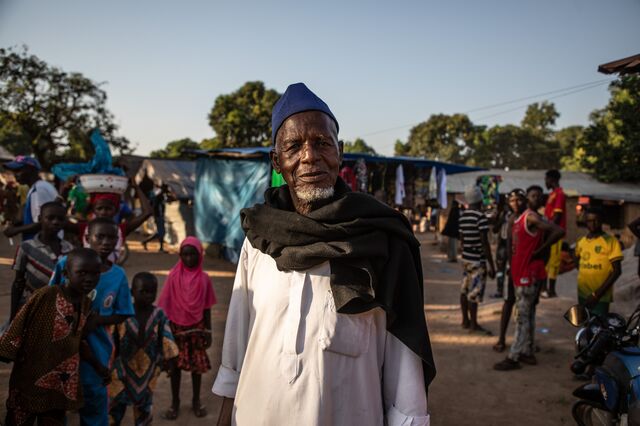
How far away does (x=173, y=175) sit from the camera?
1442 centimetres

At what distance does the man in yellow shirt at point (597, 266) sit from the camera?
15.7ft

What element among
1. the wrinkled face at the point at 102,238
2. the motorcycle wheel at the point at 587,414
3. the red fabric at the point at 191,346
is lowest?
the motorcycle wheel at the point at 587,414

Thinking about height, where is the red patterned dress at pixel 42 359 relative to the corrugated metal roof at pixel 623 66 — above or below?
below

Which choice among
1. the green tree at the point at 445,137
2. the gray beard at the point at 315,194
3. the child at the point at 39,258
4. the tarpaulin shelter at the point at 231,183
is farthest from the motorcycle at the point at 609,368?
the green tree at the point at 445,137

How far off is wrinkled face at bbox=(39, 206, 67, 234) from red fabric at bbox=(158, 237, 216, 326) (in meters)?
0.98

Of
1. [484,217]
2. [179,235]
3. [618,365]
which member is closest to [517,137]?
[179,235]

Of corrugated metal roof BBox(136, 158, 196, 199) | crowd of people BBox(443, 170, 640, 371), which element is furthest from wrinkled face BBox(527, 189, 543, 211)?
corrugated metal roof BBox(136, 158, 196, 199)

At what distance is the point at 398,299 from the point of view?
4.93 feet

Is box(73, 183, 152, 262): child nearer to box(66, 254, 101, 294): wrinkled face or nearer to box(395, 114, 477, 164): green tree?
box(66, 254, 101, 294): wrinkled face

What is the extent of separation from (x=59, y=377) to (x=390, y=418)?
1.92 m

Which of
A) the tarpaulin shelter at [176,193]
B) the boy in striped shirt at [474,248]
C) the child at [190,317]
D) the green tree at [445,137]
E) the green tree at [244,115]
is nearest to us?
the child at [190,317]

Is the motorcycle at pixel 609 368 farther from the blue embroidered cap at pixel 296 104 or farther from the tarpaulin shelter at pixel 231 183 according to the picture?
the tarpaulin shelter at pixel 231 183

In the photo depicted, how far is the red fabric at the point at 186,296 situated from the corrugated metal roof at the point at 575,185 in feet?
50.0

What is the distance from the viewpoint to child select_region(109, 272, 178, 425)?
3.09m
